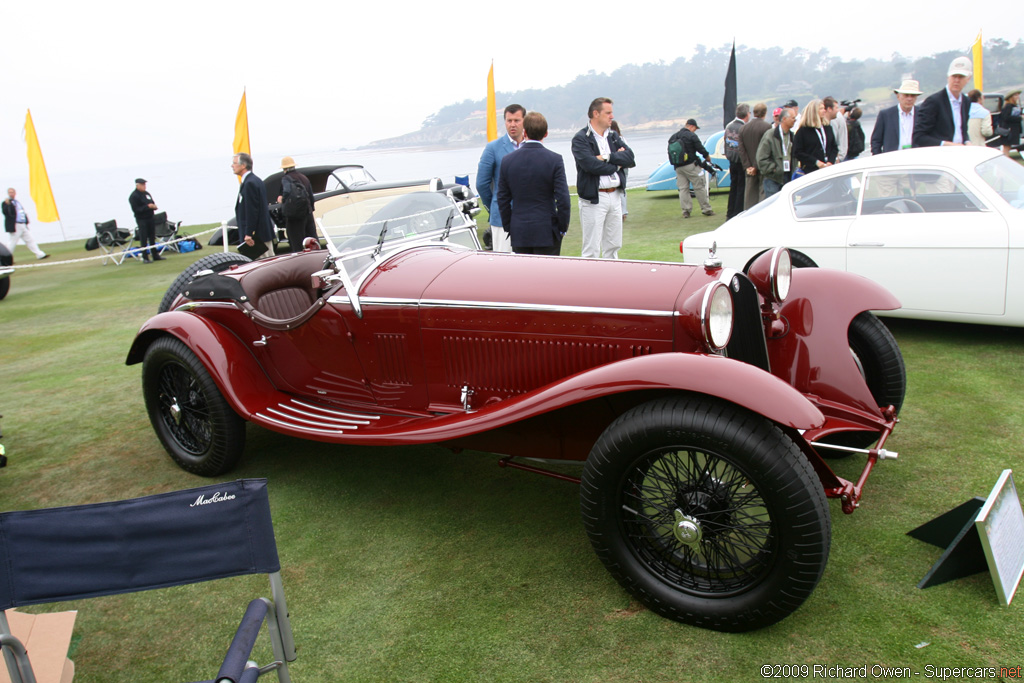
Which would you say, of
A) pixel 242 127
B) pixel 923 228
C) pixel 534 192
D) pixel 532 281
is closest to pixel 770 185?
pixel 923 228

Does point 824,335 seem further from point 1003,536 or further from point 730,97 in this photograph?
point 730,97

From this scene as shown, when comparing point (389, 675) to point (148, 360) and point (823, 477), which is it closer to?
point (823, 477)

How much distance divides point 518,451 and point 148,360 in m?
2.43

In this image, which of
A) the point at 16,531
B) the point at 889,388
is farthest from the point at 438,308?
the point at 889,388

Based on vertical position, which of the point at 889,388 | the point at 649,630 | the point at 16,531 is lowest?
the point at 649,630

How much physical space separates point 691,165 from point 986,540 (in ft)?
32.6

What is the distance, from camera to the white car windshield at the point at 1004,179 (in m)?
4.75

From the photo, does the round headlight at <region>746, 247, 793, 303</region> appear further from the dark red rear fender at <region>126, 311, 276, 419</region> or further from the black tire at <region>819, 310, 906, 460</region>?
the dark red rear fender at <region>126, 311, 276, 419</region>

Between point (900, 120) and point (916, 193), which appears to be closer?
point (916, 193)

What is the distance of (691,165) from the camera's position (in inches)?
452

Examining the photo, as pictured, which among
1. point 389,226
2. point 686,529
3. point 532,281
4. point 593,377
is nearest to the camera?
point 686,529

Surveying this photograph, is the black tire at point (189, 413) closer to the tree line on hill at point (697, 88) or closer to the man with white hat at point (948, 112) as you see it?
the man with white hat at point (948, 112)

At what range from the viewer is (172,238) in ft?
47.6

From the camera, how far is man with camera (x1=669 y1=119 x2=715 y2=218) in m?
11.3
